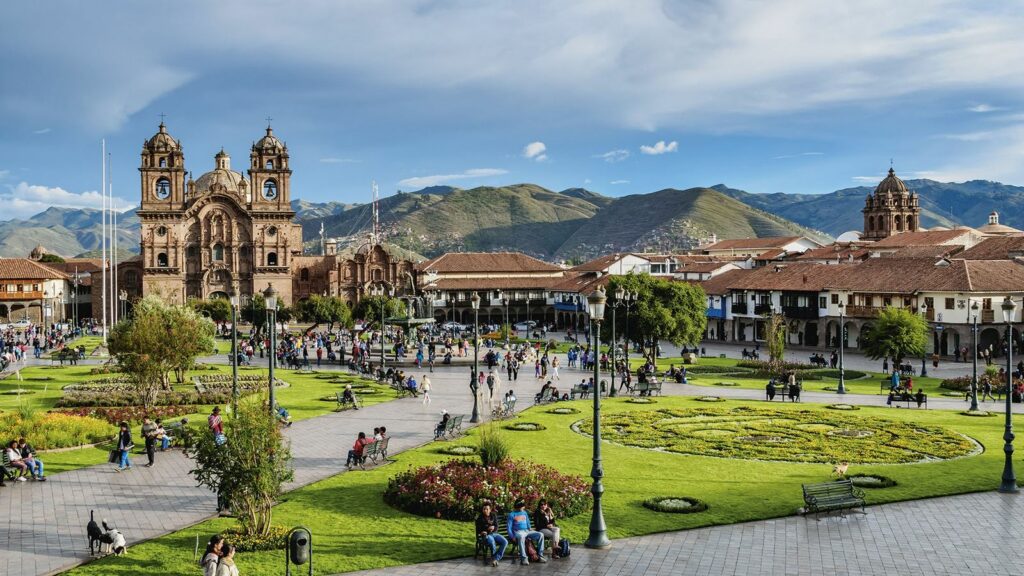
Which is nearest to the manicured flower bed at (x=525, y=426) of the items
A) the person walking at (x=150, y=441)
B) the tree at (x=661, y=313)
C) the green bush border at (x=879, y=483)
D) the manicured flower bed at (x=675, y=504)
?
the manicured flower bed at (x=675, y=504)

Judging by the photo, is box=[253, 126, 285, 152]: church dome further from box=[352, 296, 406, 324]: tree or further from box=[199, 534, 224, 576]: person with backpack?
box=[199, 534, 224, 576]: person with backpack

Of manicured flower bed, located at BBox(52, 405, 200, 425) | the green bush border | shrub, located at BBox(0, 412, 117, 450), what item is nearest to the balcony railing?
the green bush border

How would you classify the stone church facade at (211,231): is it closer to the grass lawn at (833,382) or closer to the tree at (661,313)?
the tree at (661,313)

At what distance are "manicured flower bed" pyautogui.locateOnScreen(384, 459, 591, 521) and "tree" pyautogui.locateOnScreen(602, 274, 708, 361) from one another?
1293 inches

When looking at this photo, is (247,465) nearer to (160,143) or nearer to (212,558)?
(212,558)

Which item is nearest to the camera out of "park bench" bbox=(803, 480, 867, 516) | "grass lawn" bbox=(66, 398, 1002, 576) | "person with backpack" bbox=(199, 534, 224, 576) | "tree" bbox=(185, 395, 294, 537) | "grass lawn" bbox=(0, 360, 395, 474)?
"person with backpack" bbox=(199, 534, 224, 576)

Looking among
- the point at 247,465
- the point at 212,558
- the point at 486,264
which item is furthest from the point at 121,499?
the point at 486,264

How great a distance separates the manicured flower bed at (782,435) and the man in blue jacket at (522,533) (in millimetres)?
10053

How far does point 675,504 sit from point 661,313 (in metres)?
33.6

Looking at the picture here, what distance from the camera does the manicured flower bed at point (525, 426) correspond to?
28344 mm

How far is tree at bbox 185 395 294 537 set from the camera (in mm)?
15430

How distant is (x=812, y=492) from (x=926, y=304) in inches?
1907

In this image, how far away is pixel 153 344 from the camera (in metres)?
32.6

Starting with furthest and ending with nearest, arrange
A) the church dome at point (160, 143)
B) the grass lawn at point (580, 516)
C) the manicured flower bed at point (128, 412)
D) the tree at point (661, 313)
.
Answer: the church dome at point (160, 143)
the tree at point (661, 313)
the manicured flower bed at point (128, 412)
the grass lawn at point (580, 516)
